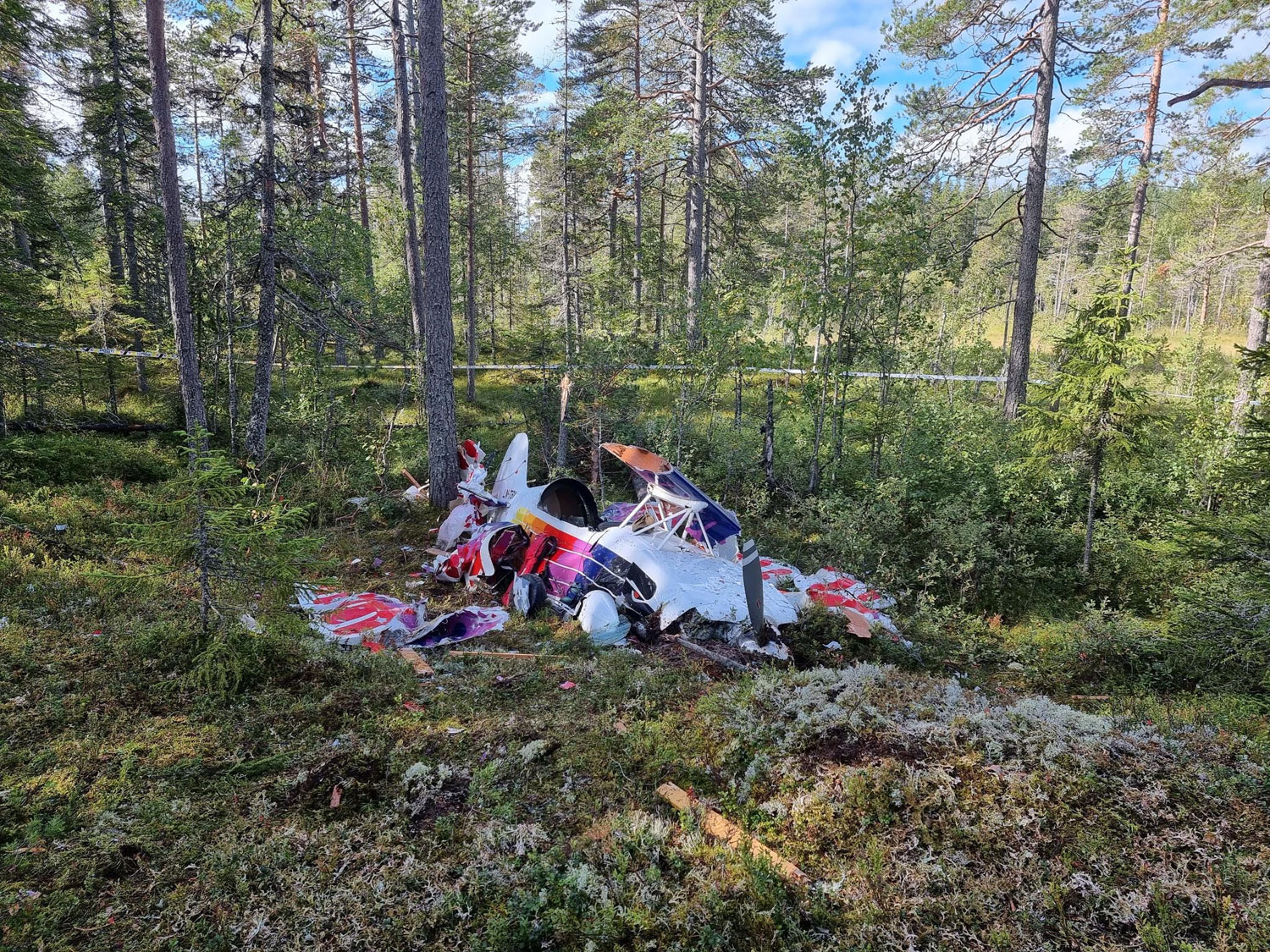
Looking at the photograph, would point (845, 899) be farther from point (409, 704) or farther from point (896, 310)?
point (896, 310)

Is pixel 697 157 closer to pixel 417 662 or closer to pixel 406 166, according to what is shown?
pixel 406 166

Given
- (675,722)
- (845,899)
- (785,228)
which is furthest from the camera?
(785,228)

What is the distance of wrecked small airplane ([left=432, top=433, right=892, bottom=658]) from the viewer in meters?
6.66

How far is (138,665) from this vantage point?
15.6ft

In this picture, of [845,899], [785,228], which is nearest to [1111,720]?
[845,899]

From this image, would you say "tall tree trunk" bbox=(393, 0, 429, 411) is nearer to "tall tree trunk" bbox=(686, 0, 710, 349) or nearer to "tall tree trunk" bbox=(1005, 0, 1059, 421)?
"tall tree trunk" bbox=(686, 0, 710, 349)

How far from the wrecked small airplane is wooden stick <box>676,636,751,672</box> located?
327 millimetres

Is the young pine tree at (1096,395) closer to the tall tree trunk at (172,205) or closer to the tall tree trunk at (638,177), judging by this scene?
the tall tree trunk at (638,177)

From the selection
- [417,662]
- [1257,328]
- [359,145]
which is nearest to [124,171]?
[359,145]

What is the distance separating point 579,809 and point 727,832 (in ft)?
2.98

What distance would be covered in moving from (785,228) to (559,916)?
138ft

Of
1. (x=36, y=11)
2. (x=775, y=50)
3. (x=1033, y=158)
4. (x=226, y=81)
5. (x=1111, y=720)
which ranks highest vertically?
(x=775, y=50)

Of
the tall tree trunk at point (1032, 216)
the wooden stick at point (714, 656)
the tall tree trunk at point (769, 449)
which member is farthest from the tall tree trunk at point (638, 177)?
the wooden stick at point (714, 656)

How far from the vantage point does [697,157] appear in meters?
17.2
